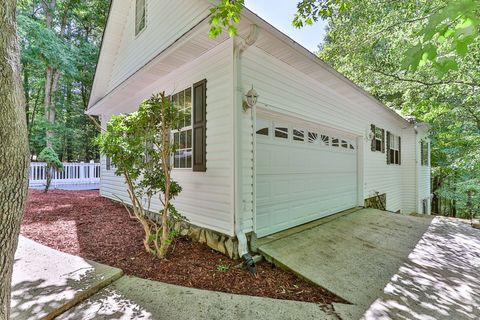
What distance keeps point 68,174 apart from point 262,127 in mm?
12017

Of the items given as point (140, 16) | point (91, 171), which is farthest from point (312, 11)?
point (91, 171)

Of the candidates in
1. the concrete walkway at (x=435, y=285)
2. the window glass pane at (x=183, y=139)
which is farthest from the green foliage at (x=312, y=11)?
the concrete walkway at (x=435, y=285)

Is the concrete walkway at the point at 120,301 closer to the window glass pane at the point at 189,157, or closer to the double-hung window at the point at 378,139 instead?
the window glass pane at the point at 189,157

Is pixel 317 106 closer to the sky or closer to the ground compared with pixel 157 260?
closer to the sky

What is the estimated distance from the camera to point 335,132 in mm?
6395

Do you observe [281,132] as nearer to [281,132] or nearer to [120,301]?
[281,132]

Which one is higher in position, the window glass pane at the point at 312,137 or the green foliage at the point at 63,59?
the green foliage at the point at 63,59

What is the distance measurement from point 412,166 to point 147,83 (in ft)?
37.4

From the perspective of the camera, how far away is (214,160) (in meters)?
3.96

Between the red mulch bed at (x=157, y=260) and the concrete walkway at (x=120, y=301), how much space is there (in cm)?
21

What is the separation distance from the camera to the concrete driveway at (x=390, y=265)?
8.45 ft

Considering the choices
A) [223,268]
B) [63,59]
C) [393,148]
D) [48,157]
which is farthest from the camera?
[63,59]

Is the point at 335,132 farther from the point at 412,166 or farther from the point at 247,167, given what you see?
the point at 412,166

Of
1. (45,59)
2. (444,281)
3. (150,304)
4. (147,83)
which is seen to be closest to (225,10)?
(150,304)
